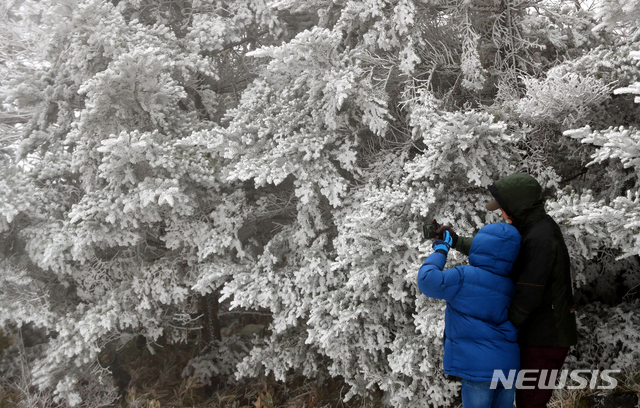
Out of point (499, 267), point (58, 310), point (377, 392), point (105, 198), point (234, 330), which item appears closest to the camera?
point (499, 267)

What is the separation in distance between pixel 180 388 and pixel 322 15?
511 centimetres

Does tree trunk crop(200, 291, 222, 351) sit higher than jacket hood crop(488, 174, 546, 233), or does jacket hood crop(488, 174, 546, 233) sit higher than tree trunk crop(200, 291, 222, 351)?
jacket hood crop(488, 174, 546, 233)

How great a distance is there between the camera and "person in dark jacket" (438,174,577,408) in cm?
239

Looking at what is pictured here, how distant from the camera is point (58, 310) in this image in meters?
5.46

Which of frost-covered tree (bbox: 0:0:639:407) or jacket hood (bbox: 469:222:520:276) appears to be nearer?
jacket hood (bbox: 469:222:520:276)

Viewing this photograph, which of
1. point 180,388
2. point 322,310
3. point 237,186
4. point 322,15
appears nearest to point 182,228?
point 237,186

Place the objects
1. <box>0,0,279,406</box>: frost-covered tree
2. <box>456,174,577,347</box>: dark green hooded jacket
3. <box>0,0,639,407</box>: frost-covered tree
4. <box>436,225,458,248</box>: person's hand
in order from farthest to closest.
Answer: <box>0,0,279,406</box>: frost-covered tree
<box>0,0,639,407</box>: frost-covered tree
<box>436,225,458,248</box>: person's hand
<box>456,174,577,347</box>: dark green hooded jacket

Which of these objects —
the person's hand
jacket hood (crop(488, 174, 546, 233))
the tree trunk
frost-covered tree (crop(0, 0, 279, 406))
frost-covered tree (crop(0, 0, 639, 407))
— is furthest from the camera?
the tree trunk

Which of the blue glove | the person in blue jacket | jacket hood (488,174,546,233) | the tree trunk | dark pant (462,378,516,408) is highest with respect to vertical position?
jacket hood (488,174,546,233)

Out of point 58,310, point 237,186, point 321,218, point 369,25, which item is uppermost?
point 369,25

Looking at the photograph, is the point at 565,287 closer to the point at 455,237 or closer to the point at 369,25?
the point at 455,237

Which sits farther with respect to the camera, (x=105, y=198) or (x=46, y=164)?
(x=46, y=164)

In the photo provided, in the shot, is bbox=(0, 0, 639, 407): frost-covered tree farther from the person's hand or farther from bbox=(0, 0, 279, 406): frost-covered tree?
the person's hand

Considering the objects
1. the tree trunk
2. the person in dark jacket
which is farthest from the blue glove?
the tree trunk
